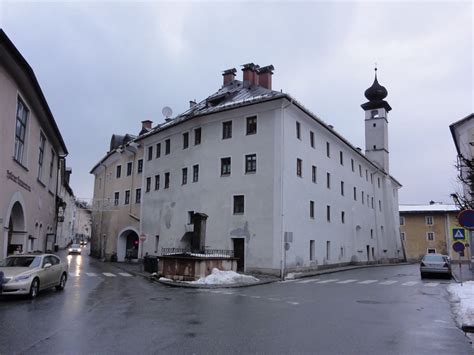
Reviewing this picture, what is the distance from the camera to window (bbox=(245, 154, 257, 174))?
28.3 m

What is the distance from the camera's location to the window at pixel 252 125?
94.5 ft

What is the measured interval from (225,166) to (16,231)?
44.8 feet

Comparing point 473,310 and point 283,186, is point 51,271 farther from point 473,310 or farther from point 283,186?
point 283,186

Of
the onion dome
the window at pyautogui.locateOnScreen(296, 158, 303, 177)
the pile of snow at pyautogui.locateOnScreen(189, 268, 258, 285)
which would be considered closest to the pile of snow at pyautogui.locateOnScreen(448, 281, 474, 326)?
the pile of snow at pyautogui.locateOnScreen(189, 268, 258, 285)

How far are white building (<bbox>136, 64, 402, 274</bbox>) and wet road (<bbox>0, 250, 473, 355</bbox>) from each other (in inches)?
475

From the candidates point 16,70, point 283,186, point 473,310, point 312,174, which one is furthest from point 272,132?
point 473,310

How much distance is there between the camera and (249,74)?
3444 centimetres

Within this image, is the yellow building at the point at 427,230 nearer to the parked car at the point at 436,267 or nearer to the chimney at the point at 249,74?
the parked car at the point at 436,267

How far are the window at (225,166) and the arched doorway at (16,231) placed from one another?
42.8 ft

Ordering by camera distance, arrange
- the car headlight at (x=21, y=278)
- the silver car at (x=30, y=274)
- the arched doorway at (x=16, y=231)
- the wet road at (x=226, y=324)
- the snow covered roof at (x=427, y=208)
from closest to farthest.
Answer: the wet road at (x=226, y=324) < the silver car at (x=30, y=274) < the car headlight at (x=21, y=278) < the arched doorway at (x=16, y=231) < the snow covered roof at (x=427, y=208)

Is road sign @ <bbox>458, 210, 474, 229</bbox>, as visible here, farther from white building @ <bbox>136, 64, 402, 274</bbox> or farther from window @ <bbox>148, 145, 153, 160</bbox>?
window @ <bbox>148, 145, 153, 160</bbox>

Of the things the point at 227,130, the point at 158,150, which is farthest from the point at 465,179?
the point at 158,150

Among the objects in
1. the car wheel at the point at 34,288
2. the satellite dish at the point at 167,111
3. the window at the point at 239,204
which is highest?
the satellite dish at the point at 167,111

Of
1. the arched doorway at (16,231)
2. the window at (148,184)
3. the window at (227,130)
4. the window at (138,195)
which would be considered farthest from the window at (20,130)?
the window at (138,195)
